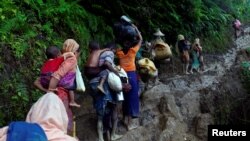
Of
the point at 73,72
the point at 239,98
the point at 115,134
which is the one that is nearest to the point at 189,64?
the point at 239,98

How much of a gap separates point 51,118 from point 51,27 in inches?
234

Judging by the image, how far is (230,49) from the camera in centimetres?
1836

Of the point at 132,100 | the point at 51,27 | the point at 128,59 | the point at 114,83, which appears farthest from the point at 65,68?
the point at 51,27

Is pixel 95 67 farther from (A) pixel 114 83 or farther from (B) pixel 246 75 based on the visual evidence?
(B) pixel 246 75

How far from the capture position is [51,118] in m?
3.40

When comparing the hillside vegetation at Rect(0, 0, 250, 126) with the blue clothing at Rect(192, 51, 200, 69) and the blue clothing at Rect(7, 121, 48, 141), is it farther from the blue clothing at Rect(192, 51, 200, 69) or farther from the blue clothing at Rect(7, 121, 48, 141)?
the blue clothing at Rect(7, 121, 48, 141)

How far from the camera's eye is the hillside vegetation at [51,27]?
7207 millimetres

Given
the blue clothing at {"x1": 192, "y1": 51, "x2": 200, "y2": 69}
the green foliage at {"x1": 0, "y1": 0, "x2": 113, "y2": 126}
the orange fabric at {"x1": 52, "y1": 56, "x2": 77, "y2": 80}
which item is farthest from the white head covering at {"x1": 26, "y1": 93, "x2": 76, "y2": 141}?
the blue clothing at {"x1": 192, "y1": 51, "x2": 200, "y2": 69}

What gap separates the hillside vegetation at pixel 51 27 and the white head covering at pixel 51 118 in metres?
3.25

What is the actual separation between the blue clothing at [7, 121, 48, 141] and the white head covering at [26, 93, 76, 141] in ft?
0.56

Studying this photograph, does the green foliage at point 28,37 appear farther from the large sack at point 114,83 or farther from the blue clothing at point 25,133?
the blue clothing at point 25,133

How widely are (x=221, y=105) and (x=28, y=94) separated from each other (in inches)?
157

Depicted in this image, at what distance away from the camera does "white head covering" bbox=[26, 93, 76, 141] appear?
3.27 m

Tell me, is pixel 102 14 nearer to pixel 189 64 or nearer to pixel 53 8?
pixel 53 8
